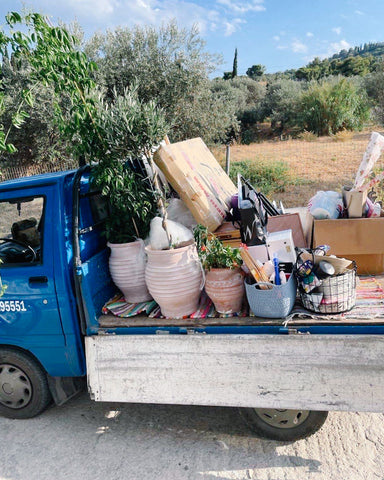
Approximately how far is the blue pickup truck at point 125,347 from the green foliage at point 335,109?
673 inches

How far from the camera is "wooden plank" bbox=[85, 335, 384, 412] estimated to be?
242 cm

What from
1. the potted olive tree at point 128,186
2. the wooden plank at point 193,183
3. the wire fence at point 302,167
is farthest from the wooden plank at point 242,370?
the wire fence at point 302,167

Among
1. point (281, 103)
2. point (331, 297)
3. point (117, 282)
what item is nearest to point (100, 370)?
point (117, 282)

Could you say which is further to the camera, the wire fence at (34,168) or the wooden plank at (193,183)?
the wire fence at (34,168)

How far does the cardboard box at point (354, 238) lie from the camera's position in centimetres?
315

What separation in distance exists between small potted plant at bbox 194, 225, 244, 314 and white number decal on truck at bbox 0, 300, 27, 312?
4.64 ft

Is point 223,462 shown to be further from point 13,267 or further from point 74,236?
point 13,267

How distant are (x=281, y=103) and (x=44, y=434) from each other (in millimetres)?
23032

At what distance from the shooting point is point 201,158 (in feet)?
13.3

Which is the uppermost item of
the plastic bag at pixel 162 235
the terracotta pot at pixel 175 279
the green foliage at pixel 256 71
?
the green foliage at pixel 256 71

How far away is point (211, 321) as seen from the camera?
271 centimetres

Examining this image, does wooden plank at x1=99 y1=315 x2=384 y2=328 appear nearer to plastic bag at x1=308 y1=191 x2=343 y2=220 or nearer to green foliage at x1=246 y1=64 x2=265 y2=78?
plastic bag at x1=308 y1=191 x2=343 y2=220

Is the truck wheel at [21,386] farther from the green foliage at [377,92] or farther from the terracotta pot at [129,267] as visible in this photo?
the green foliage at [377,92]

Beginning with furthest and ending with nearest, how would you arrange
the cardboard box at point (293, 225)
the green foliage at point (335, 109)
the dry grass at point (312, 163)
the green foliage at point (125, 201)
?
1. the green foliage at point (335, 109)
2. the dry grass at point (312, 163)
3. the cardboard box at point (293, 225)
4. the green foliage at point (125, 201)
